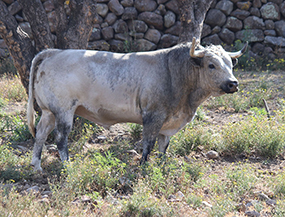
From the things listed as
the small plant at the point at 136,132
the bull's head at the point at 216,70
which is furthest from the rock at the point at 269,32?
the bull's head at the point at 216,70

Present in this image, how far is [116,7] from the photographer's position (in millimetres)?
11312

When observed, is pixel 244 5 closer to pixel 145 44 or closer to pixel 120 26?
pixel 145 44

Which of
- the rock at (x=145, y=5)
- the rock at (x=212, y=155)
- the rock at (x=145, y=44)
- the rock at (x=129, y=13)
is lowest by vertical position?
the rock at (x=212, y=155)

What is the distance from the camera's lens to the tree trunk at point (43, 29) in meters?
6.46

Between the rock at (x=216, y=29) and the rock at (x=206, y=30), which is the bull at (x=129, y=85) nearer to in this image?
the rock at (x=206, y=30)

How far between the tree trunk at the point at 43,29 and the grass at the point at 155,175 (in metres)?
Result: 1.28

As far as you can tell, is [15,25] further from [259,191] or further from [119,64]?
[259,191]

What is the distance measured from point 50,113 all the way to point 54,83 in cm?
58

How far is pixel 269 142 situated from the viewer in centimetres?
602

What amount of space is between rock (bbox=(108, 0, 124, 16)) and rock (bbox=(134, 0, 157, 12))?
0.49 meters

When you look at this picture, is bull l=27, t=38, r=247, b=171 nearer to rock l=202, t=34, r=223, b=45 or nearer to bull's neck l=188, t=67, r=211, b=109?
bull's neck l=188, t=67, r=211, b=109

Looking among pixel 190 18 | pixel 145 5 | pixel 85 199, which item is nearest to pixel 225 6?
pixel 145 5

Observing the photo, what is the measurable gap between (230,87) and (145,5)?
7.19 metres

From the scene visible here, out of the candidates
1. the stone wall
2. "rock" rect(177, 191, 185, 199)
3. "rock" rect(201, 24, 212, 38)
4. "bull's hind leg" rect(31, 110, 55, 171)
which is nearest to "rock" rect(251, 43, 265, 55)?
the stone wall
